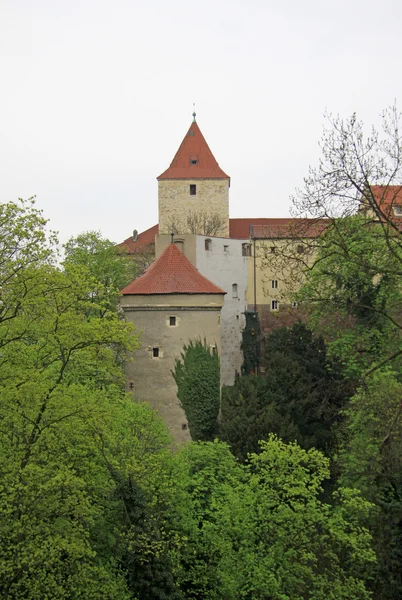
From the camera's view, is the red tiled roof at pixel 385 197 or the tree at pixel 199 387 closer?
the red tiled roof at pixel 385 197

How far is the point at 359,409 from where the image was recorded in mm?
28562

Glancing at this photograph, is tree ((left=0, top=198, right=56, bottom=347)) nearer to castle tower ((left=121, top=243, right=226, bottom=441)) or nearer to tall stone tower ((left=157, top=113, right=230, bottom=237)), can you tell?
castle tower ((left=121, top=243, right=226, bottom=441))

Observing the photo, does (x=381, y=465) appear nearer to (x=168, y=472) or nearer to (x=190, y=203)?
(x=168, y=472)

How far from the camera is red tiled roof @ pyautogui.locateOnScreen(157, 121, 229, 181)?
6912cm

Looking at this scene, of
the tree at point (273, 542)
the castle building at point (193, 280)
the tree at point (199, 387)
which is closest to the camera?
the tree at point (273, 542)

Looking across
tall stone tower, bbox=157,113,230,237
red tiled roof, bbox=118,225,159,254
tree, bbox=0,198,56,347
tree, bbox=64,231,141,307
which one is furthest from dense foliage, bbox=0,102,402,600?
tall stone tower, bbox=157,113,230,237

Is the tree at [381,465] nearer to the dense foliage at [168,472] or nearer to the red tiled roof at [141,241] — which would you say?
the dense foliage at [168,472]

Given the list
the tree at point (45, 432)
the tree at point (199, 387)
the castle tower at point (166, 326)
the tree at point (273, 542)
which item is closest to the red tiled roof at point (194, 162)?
the castle tower at point (166, 326)

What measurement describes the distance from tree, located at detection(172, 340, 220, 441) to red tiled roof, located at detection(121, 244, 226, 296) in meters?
2.20

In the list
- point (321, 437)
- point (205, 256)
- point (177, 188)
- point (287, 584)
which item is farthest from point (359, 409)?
point (177, 188)

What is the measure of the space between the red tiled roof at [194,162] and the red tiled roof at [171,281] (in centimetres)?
3305

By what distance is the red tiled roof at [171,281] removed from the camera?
34938 mm

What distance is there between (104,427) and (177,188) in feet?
166

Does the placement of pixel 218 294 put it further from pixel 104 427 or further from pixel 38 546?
pixel 38 546
